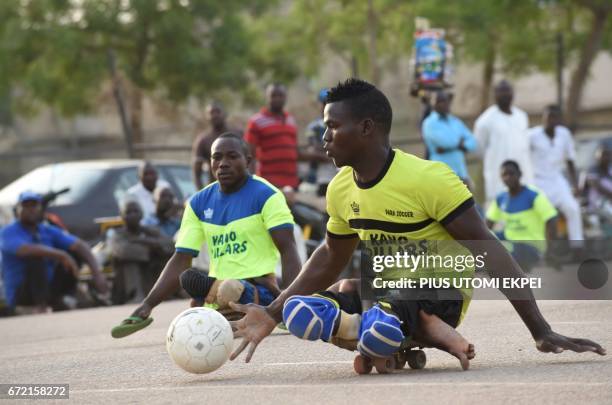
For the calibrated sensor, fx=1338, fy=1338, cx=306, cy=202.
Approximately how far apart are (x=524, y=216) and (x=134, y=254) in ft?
13.9

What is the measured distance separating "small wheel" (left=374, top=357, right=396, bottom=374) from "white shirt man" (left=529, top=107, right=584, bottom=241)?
935 cm

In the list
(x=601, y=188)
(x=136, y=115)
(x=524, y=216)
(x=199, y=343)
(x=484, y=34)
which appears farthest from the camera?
(x=136, y=115)

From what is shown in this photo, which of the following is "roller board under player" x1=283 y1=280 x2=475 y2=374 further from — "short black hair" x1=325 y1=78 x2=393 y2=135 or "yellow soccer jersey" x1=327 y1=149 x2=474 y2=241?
"short black hair" x1=325 y1=78 x2=393 y2=135

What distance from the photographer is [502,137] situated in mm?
15266

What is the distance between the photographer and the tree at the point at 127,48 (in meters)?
28.0

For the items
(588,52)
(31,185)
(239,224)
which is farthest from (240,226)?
(588,52)

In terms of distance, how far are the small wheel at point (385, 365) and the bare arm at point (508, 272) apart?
2.13 ft

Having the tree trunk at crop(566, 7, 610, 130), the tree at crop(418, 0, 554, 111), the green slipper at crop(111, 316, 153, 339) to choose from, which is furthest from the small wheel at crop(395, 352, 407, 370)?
the tree at crop(418, 0, 554, 111)

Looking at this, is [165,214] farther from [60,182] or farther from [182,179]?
[182,179]

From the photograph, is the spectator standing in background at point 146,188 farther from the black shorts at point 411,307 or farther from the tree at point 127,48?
the tree at point 127,48

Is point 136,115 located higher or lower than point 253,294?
higher

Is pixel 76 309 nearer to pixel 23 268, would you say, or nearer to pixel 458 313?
pixel 23 268

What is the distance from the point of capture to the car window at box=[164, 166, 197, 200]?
16.6 m

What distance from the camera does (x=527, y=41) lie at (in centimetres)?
2828
